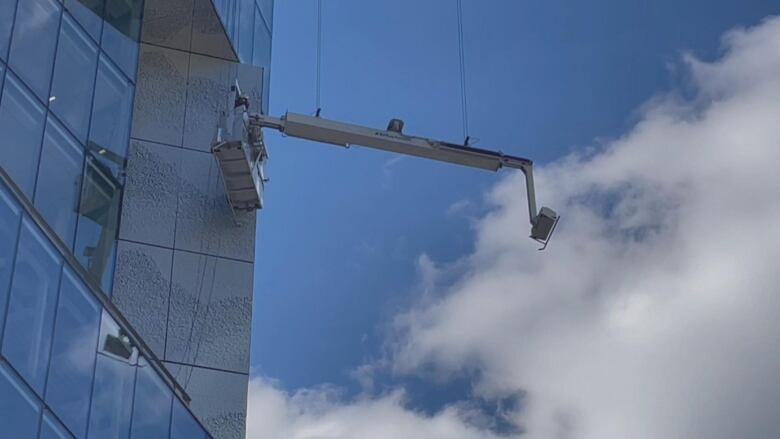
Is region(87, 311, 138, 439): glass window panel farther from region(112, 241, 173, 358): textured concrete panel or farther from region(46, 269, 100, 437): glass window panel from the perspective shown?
region(112, 241, 173, 358): textured concrete panel

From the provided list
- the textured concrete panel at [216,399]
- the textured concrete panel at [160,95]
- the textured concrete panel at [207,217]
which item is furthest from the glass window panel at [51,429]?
the textured concrete panel at [160,95]

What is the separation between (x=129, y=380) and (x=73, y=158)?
5.11m

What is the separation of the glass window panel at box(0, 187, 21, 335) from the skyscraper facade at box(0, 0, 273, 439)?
0.03 metres

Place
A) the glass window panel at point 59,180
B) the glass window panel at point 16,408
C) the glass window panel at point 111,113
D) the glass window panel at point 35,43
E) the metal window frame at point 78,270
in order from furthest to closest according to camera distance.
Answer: the glass window panel at point 111,113 < the glass window panel at point 59,180 < the glass window panel at point 35,43 < the metal window frame at point 78,270 < the glass window panel at point 16,408

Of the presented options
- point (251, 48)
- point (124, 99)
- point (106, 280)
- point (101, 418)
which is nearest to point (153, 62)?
point (251, 48)

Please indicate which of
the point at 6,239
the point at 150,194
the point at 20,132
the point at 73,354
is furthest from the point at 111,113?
the point at 6,239

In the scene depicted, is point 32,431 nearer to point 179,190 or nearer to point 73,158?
point 73,158

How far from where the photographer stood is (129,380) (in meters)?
24.5

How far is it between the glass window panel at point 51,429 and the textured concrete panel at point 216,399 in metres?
11.7

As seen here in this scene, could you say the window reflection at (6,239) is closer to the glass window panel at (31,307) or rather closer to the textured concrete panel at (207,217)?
the glass window panel at (31,307)

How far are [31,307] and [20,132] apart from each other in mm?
4655

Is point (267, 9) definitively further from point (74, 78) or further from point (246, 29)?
point (74, 78)

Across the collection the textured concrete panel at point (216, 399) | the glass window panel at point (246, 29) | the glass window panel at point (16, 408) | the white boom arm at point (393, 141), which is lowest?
the glass window panel at point (16, 408)

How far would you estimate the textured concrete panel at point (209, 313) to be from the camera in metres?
33.4
